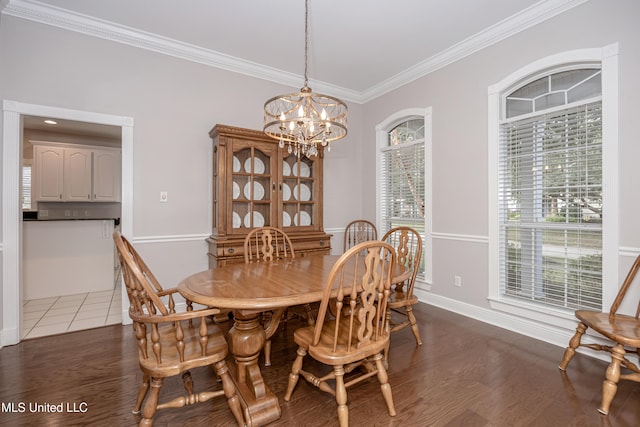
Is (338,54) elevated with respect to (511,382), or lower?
elevated

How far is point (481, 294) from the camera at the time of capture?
3066 millimetres

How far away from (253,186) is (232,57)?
151 cm

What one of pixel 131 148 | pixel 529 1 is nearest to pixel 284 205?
pixel 131 148

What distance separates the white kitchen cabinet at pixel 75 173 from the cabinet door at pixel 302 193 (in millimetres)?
3917

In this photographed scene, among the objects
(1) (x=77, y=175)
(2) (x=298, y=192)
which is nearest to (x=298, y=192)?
(2) (x=298, y=192)

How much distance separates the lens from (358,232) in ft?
14.8

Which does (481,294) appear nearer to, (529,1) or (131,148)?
(529,1)

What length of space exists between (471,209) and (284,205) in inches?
83.3

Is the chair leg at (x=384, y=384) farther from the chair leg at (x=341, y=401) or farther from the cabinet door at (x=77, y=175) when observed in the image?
the cabinet door at (x=77, y=175)

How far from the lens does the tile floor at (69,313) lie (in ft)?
9.52

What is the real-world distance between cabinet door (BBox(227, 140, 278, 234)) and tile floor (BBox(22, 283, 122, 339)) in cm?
167

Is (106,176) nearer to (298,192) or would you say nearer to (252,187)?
(252,187)

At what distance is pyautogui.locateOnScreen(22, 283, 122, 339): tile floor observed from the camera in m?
2.90

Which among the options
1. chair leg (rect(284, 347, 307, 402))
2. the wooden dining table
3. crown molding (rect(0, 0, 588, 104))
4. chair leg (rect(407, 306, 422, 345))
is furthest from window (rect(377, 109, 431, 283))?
chair leg (rect(284, 347, 307, 402))
